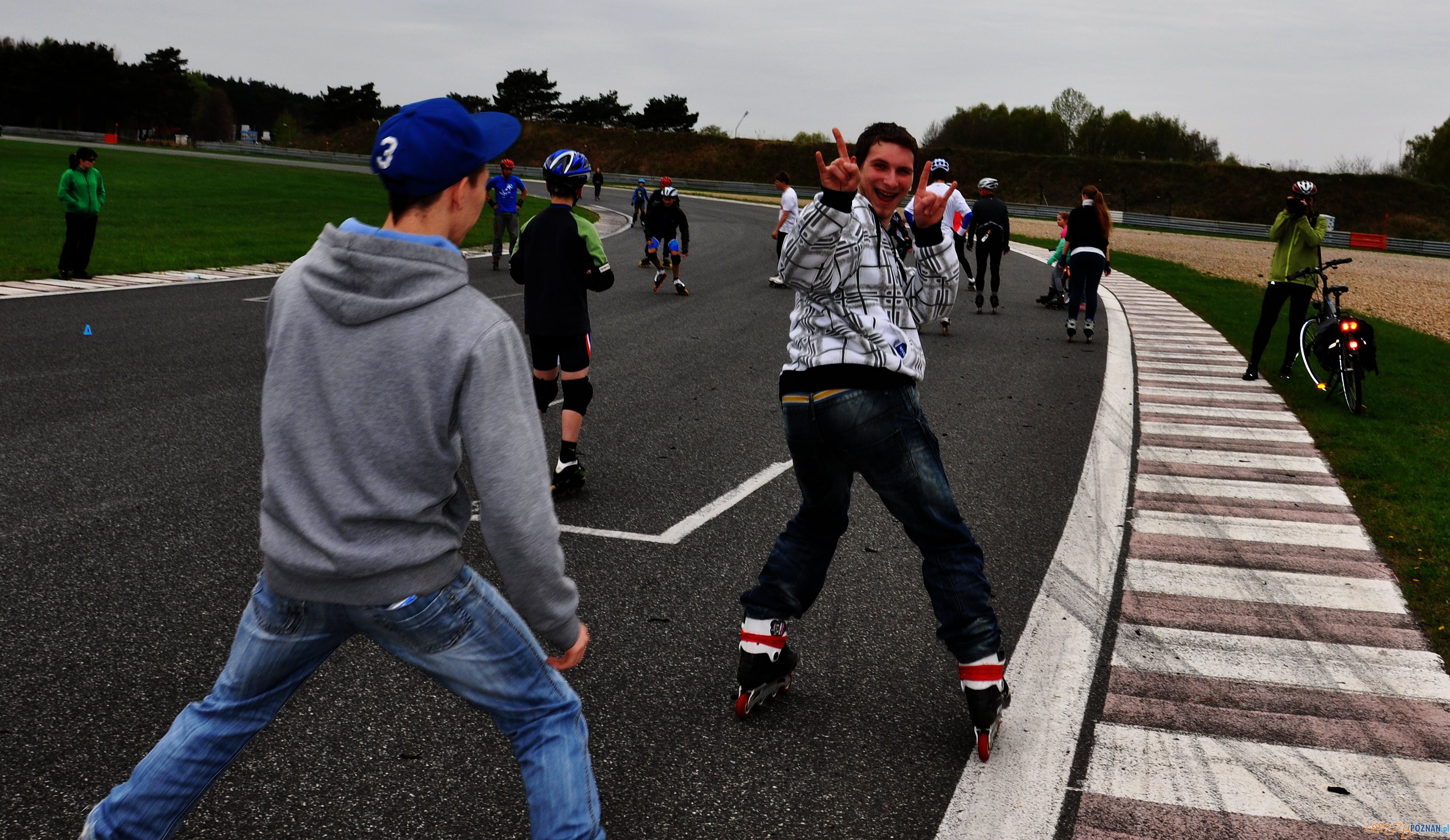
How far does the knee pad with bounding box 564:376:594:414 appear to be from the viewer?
6.52 m

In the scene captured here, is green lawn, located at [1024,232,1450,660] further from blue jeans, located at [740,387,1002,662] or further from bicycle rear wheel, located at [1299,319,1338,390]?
blue jeans, located at [740,387,1002,662]

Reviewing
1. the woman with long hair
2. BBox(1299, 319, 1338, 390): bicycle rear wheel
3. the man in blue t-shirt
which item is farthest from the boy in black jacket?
the man in blue t-shirt

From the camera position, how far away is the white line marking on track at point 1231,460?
301 inches

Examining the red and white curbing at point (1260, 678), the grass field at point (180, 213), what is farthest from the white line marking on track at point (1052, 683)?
the grass field at point (180, 213)

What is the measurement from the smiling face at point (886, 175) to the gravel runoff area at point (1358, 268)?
1689 centimetres

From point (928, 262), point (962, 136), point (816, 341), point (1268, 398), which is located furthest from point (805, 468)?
point (962, 136)

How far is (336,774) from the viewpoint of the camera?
10.7 ft

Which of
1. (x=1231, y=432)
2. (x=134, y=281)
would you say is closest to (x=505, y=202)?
(x=134, y=281)

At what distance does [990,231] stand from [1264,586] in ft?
37.6

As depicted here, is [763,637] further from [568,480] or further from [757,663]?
[568,480]

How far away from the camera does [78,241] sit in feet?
51.2

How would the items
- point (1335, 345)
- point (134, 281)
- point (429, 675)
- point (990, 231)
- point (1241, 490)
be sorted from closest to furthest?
point (429, 675), point (1241, 490), point (1335, 345), point (134, 281), point (990, 231)

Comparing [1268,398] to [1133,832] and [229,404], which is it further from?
[229,404]

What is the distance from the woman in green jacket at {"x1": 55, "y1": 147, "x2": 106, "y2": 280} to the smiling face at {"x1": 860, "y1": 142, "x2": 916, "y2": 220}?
50.2 feet
